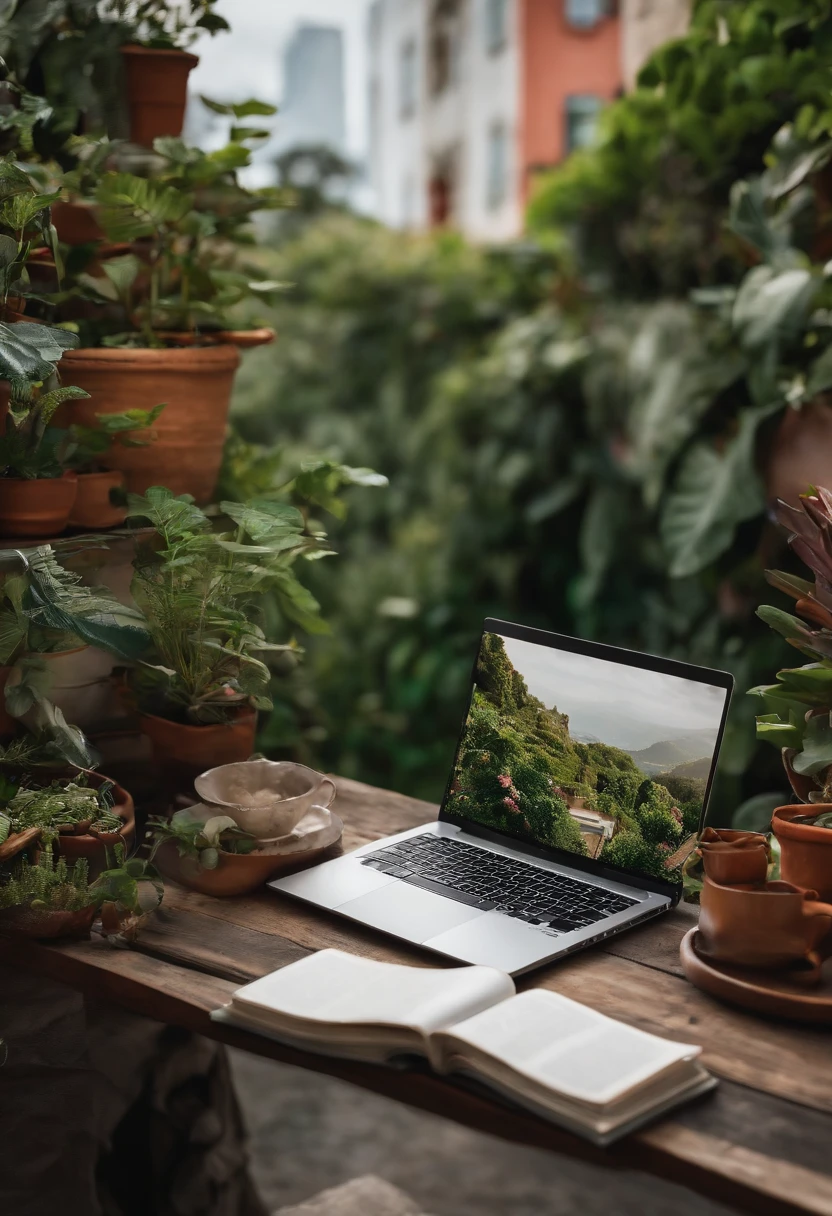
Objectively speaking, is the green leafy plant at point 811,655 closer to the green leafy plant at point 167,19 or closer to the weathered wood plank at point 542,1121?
the weathered wood plank at point 542,1121

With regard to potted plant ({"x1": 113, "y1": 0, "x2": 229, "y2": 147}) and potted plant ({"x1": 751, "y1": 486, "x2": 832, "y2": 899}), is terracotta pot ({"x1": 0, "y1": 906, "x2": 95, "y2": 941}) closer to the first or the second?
potted plant ({"x1": 751, "y1": 486, "x2": 832, "y2": 899})

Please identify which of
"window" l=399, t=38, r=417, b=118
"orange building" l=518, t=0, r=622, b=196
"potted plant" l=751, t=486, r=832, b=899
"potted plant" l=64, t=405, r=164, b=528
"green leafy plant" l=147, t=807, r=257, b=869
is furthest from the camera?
"window" l=399, t=38, r=417, b=118

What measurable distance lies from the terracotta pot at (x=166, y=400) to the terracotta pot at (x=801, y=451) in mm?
1018

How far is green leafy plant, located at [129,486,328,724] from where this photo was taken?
1.35 m

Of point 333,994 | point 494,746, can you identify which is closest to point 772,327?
point 494,746

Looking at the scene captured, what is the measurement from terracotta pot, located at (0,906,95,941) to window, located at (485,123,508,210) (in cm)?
834

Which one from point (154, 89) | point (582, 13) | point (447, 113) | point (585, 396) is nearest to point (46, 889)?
point (154, 89)

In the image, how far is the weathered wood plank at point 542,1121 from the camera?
832mm

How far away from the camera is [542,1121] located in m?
0.89

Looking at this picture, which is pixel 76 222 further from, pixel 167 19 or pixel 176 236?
pixel 167 19

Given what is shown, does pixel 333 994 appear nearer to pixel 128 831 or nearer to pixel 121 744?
pixel 128 831

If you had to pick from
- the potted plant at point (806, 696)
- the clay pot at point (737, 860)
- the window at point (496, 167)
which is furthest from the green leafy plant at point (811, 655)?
the window at point (496, 167)

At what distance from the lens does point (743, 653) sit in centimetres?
241

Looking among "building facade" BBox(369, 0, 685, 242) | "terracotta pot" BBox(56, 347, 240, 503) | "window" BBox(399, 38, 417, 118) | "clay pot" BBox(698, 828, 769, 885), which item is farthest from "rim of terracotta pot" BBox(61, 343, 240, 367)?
"window" BBox(399, 38, 417, 118)
